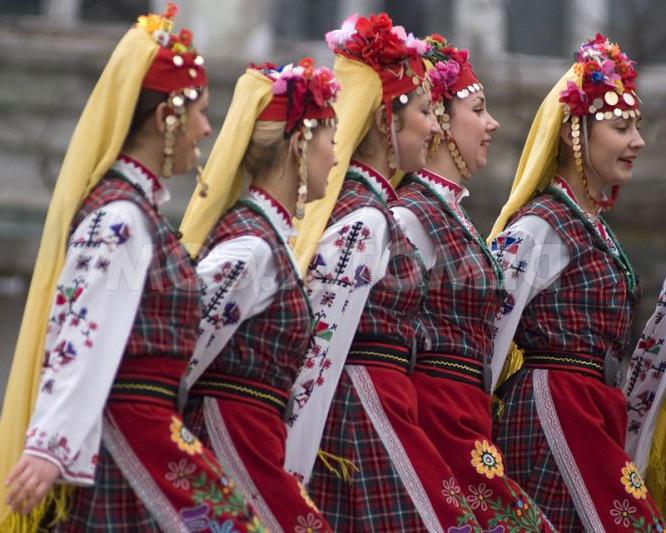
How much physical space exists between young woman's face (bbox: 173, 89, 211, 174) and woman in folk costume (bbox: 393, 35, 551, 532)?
1.19m

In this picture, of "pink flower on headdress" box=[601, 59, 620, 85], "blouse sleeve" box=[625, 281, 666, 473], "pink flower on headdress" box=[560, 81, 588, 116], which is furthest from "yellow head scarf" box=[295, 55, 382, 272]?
"blouse sleeve" box=[625, 281, 666, 473]

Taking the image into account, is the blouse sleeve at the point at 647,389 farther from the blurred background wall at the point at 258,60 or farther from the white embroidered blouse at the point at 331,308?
the blurred background wall at the point at 258,60

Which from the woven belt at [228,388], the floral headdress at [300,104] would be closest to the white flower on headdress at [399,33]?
the floral headdress at [300,104]

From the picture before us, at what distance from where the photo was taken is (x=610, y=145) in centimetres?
712

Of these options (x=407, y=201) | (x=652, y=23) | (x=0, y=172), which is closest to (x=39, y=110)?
(x=0, y=172)

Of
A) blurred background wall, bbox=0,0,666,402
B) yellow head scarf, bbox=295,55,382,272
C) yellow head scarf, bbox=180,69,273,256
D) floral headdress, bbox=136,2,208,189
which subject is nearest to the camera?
floral headdress, bbox=136,2,208,189

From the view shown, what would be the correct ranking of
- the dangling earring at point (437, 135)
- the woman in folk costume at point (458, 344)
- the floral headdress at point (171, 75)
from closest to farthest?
the floral headdress at point (171, 75), the woman in folk costume at point (458, 344), the dangling earring at point (437, 135)

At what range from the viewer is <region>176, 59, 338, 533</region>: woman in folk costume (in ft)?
18.2

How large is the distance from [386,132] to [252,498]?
1.46 m

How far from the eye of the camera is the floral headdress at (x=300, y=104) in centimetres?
582

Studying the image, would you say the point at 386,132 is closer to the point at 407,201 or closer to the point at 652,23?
the point at 407,201

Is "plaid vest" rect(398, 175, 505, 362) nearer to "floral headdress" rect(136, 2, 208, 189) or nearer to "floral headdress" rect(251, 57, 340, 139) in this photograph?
"floral headdress" rect(251, 57, 340, 139)

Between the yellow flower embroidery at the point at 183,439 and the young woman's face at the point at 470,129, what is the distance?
195 centimetres

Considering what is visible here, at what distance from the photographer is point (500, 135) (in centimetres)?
1223
